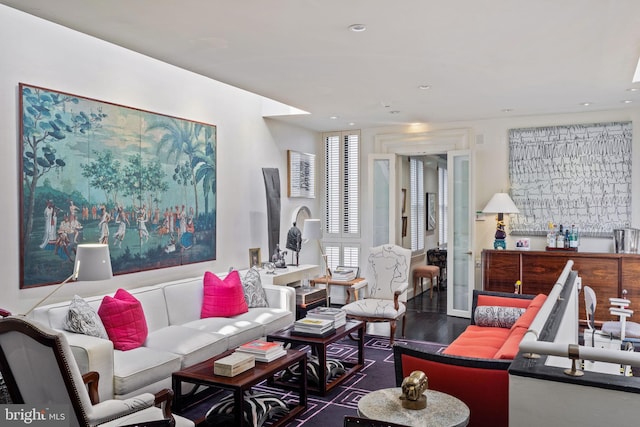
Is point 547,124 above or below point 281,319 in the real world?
above

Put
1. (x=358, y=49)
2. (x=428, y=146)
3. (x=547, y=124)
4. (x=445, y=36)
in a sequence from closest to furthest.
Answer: (x=445, y=36) < (x=358, y=49) < (x=547, y=124) < (x=428, y=146)

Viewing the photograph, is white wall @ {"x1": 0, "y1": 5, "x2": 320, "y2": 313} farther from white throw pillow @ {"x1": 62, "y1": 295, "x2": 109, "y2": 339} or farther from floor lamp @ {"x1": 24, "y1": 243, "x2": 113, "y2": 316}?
floor lamp @ {"x1": 24, "y1": 243, "x2": 113, "y2": 316}

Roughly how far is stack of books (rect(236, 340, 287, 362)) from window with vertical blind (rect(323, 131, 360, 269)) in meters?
4.19

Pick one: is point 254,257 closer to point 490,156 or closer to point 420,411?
point 490,156

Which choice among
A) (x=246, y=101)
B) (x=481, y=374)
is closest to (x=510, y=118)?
(x=246, y=101)

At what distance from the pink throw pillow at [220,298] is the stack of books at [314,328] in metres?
0.83

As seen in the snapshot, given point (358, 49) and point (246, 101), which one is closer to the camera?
point (358, 49)

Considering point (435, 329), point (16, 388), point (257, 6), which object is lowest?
point (435, 329)

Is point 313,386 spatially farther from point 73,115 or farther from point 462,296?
point 462,296

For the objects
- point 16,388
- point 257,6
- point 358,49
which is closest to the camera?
point 16,388

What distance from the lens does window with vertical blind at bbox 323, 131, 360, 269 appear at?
7.64 meters

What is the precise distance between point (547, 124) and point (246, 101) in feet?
12.9

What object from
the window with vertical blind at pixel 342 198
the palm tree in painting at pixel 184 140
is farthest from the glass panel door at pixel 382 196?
the palm tree in painting at pixel 184 140

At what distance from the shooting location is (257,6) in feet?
9.56
